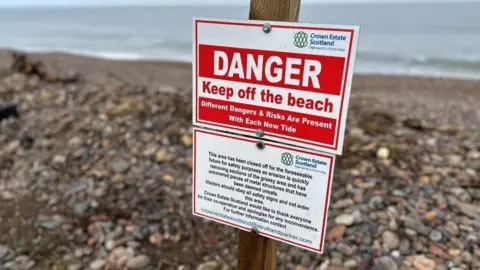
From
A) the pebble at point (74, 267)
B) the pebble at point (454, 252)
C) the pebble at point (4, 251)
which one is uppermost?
the pebble at point (454, 252)

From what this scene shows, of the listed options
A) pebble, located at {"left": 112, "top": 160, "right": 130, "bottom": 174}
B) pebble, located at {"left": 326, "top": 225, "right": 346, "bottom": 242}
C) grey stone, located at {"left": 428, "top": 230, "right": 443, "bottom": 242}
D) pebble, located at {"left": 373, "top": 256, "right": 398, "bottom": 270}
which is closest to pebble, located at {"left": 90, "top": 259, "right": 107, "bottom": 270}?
pebble, located at {"left": 112, "top": 160, "right": 130, "bottom": 174}

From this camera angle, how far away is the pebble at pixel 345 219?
341cm

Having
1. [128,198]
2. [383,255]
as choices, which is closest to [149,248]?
[128,198]

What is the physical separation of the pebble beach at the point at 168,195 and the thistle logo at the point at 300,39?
204 centimetres

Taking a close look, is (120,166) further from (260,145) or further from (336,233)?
(260,145)

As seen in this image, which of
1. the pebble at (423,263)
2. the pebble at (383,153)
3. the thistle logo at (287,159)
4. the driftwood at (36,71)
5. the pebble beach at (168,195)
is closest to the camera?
the thistle logo at (287,159)

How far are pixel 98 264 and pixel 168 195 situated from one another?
1.05 meters

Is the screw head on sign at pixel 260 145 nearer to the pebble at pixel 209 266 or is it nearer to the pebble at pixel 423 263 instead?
the pebble at pixel 209 266

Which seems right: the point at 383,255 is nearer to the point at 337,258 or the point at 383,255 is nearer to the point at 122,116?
the point at 337,258

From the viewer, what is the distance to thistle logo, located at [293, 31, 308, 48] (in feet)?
4.75

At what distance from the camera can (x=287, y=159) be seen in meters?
1.64

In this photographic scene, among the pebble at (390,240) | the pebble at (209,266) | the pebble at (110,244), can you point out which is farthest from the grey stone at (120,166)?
the pebble at (390,240)

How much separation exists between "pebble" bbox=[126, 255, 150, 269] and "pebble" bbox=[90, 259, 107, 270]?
204 millimetres

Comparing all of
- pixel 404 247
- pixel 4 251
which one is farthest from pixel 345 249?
pixel 4 251
